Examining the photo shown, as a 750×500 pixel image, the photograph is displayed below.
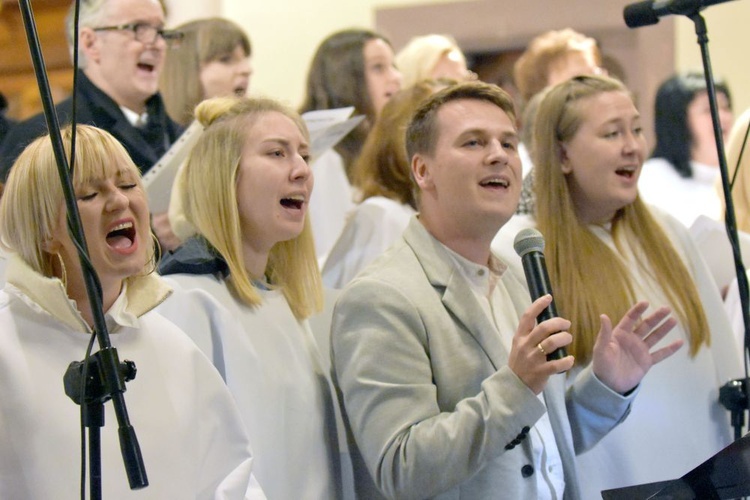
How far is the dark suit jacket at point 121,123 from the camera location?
3.12 meters

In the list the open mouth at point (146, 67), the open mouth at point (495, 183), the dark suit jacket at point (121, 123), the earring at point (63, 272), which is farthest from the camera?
the open mouth at point (146, 67)

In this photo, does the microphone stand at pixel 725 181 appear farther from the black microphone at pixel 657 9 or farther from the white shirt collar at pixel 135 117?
the white shirt collar at pixel 135 117

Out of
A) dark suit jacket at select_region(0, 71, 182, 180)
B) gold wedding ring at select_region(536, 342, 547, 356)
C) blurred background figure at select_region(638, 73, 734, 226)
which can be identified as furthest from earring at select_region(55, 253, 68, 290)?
blurred background figure at select_region(638, 73, 734, 226)

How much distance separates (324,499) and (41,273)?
0.83 meters

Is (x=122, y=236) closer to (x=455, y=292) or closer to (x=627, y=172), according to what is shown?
(x=455, y=292)

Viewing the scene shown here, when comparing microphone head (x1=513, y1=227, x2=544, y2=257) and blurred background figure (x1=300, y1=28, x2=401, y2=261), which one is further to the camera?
blurred background figure (x1=300, y1=28, x2=401, y2=261)

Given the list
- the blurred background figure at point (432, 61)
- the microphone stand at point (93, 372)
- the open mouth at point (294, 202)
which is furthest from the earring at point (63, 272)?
the blurred background figure at point (432, 61)

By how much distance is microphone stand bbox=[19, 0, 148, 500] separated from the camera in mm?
1435

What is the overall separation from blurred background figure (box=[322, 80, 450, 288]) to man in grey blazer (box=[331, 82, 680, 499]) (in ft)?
2.56

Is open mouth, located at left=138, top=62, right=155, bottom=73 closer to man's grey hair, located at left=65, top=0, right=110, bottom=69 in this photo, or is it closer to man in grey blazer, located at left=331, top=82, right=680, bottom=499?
man's grey hair, located at left=65, top=0, right=110, bottom=69

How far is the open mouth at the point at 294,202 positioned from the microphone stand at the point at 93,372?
40.4 inches

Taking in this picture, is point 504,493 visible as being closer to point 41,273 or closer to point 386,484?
point 386,484

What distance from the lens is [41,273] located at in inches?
71.5

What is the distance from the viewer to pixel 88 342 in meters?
1.80
